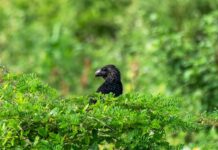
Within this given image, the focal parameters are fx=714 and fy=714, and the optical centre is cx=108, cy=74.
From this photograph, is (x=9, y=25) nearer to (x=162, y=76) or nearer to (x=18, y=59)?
(x=18, y=59)

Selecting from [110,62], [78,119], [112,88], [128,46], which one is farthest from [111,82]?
[128,46]

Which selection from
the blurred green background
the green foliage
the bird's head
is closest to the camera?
the green foliage

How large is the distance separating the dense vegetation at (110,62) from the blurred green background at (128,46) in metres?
0.02

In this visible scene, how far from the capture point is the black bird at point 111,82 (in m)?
6.03

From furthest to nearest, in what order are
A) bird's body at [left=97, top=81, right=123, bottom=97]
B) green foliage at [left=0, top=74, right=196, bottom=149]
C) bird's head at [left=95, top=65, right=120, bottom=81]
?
bird's head at [left=95, top=65, right=120, bottom=81]
bird's body at [left=97, top=81, right=123, bottom=97]
green foliage at [left=0, top=74, right=196, bottom=149]

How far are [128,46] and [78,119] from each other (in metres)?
9.60

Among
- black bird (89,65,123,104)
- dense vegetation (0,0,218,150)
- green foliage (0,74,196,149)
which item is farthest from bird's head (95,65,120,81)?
green foliage (0,74,196,149)

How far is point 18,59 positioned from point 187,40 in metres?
4.25

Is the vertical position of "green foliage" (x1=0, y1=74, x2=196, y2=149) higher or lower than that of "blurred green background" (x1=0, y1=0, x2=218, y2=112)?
lower

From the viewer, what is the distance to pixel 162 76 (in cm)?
1017

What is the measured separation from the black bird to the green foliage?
1.67 metres

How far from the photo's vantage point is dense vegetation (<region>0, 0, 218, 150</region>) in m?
3.96

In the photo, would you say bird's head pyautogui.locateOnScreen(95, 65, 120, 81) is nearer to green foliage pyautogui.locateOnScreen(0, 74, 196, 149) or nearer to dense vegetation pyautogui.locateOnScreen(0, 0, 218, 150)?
dense vegetation pyautogui.locateOnScreen(0, 0, 218, 150)

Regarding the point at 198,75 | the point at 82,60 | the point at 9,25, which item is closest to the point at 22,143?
the point at 198,75
